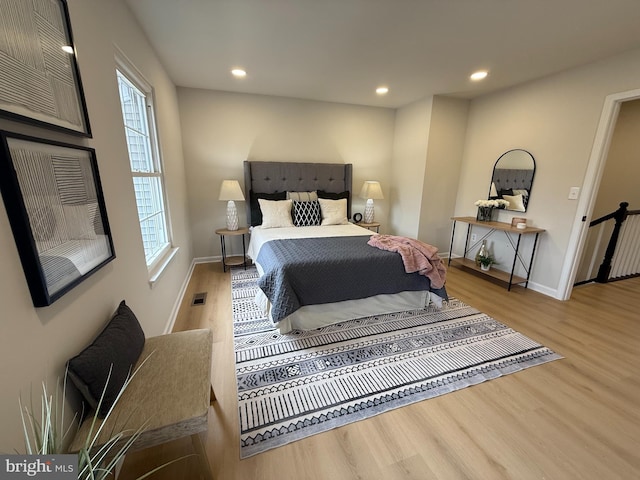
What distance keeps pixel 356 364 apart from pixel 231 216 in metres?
2.62

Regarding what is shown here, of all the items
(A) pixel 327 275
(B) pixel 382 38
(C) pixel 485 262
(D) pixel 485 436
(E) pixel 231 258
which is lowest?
(D) pixel 485 436

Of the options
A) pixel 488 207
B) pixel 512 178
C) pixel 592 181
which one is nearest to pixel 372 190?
pixel 488 207

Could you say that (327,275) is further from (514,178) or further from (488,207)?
(514,178)

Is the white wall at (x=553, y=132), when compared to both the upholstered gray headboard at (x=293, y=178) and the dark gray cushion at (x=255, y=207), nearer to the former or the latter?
the upholstered gray headboard at (x=293, y=178)

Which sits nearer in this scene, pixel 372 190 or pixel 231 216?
pixel 231 216

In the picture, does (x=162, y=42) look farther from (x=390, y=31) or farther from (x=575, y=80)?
(x=575, y=80)

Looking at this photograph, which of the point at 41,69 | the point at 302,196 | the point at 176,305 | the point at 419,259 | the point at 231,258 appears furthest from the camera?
the point at 231,258

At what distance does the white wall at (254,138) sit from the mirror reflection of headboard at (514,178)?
5.69ft

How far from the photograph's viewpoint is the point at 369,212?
4227 mm

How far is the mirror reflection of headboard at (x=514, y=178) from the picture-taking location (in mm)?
3152

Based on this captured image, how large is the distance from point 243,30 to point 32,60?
1.66 m

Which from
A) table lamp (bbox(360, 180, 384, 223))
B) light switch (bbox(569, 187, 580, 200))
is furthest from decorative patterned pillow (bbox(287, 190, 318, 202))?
light switch (bbox(569, 187, 580, 200))

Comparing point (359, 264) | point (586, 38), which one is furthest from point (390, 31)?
point (359, 264)

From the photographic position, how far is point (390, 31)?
6.67 ft
